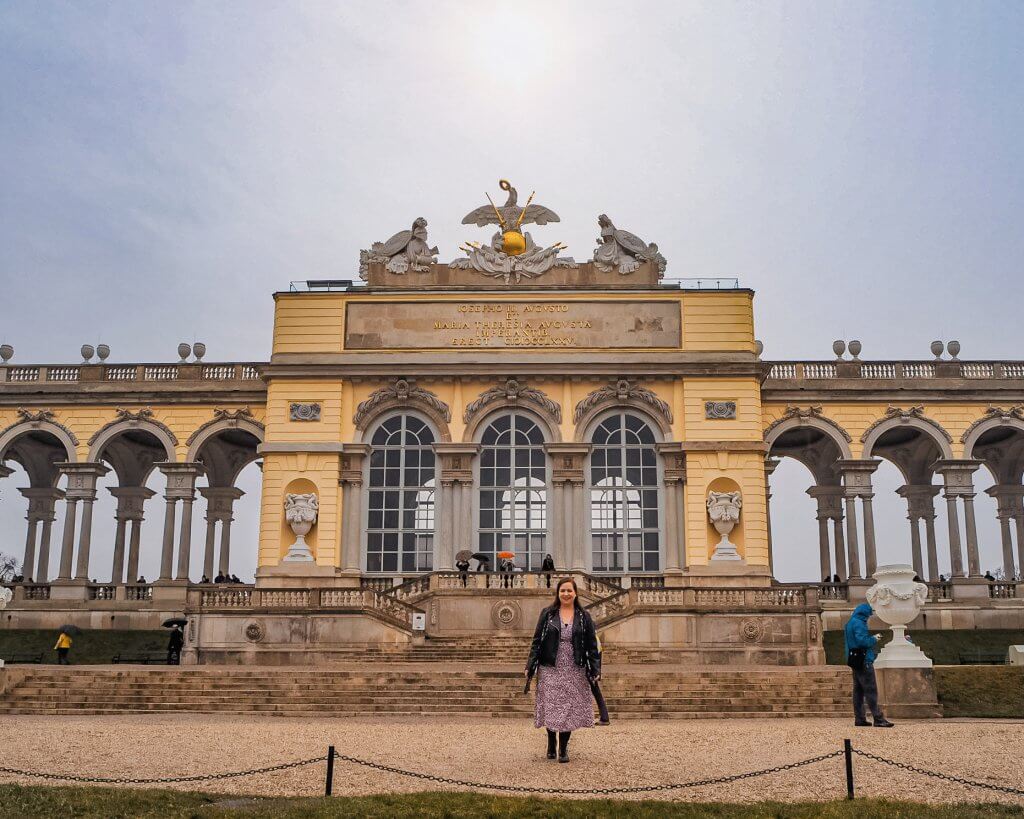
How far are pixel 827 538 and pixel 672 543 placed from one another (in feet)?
33.6

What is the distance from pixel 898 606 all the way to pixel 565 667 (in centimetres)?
846

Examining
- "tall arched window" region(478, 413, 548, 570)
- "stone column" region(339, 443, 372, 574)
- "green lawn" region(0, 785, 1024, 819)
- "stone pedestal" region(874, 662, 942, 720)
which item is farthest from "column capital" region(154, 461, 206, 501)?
"green lawn" region(0, 785, 1024, 819)

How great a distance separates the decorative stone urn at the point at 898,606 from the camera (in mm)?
18828

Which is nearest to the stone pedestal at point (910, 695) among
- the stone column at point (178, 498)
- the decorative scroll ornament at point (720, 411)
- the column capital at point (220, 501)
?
the decorative scroll ornament at point (720, 411)

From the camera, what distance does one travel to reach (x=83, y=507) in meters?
39.2

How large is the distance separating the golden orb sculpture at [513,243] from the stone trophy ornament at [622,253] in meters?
2.47

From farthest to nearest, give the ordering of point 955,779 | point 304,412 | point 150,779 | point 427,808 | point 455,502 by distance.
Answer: point 304,412 < point 455,502 < point 150,779 < point 955,779 < point 427,808

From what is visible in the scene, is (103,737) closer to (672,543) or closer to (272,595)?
(272,595)

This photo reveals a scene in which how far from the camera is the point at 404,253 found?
38062 mm

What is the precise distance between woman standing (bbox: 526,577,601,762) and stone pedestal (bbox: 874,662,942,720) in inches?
291

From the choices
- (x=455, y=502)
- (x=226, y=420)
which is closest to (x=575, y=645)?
(x=455, y=502)

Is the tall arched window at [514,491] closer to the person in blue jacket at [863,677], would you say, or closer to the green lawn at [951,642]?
the green lawn at [951,642]

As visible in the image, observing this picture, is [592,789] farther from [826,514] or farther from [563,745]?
[826,514]

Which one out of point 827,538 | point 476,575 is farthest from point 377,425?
point 827,538
